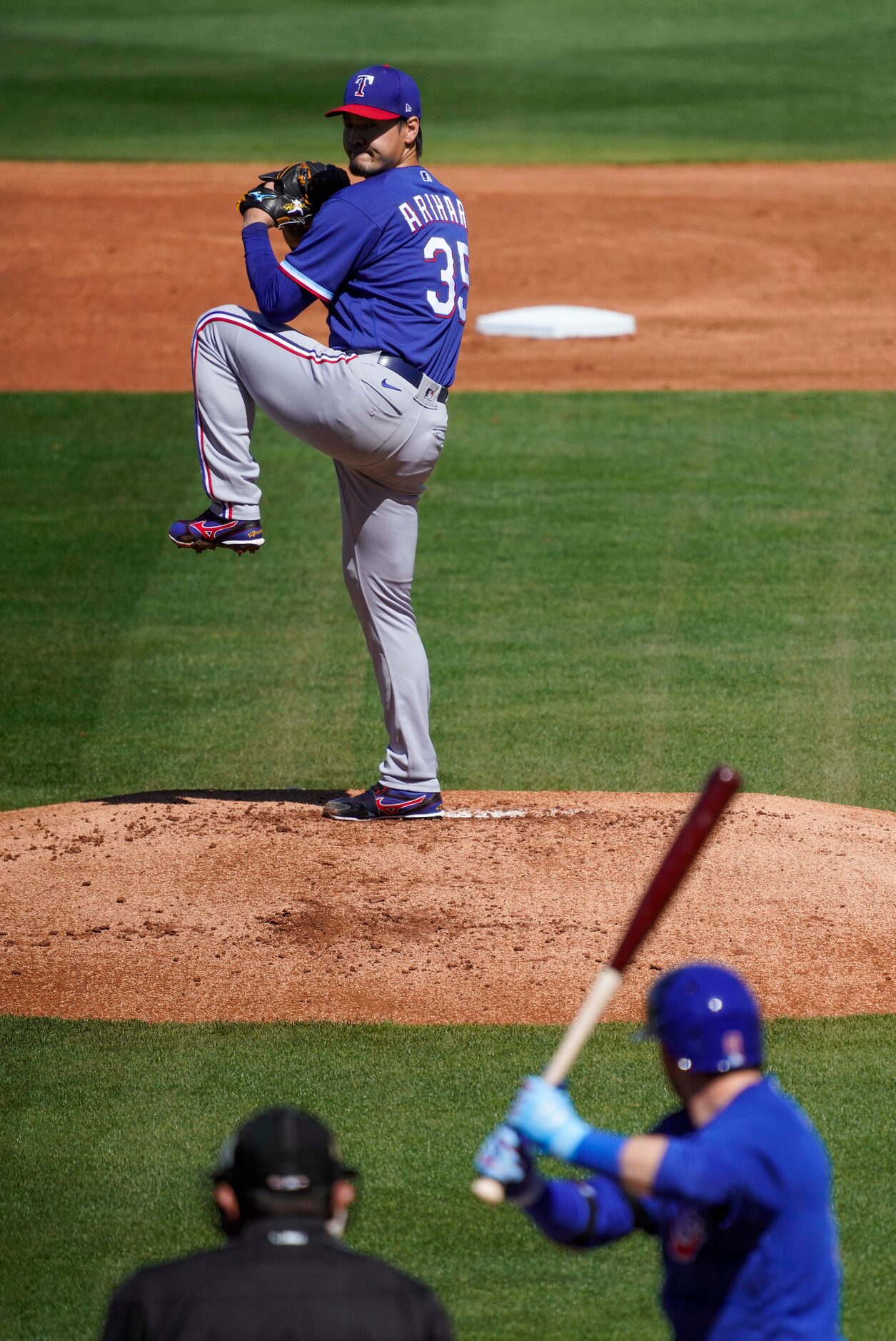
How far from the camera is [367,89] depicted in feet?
21.7

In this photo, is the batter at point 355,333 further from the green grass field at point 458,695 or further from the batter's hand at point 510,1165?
the batter's hand at point 510,1165

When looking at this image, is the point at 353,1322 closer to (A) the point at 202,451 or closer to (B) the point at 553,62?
(A) the point at 202,451

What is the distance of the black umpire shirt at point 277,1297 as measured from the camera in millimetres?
2799

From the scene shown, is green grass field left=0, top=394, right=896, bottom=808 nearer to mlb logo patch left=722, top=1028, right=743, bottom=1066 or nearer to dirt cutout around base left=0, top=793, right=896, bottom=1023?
dirt cutout around base left=0, top=793, right=896, bottom=1023

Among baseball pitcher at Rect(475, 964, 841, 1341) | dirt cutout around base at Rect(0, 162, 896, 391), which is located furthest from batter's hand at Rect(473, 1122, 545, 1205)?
dirt cutout around base at Rect(0, 162, 896, 391)

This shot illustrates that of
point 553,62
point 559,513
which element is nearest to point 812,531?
point 559,513

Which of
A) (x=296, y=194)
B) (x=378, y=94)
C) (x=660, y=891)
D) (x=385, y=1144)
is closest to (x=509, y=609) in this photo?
(x=296, y=194)

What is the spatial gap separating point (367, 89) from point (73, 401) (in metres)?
9.49

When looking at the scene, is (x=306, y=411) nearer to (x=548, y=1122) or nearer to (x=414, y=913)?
(x=414, y=913)

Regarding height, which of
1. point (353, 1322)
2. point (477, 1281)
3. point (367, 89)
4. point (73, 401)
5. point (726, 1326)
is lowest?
point (477, 1281)

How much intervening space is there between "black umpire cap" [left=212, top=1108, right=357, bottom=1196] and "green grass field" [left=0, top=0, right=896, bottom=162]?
23227 millimetres

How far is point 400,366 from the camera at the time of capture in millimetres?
Answer: 6742

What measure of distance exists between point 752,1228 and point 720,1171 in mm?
161

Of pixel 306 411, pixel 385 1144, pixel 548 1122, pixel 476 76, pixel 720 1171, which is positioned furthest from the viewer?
pixel 476 76
